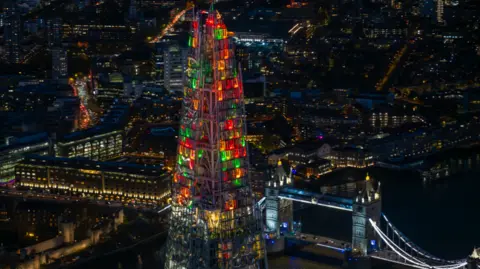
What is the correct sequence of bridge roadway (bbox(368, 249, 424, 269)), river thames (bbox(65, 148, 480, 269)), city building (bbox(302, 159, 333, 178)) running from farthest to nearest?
city building (bbox(302, 159, 333, 178)) < river thames (bbox(65, 148, 480, 269)) < bridge roadway (bbox(368, 249, 424, 269))

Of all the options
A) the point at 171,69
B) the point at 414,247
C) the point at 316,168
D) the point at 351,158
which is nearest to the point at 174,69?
the point at 171,69

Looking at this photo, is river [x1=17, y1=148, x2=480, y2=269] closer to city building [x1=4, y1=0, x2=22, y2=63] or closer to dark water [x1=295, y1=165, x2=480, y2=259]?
dark water [x1=295, y1=165, x2=480, y2=259]

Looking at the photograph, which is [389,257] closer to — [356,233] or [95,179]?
[356,233]

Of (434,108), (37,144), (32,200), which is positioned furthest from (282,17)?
(32,200)

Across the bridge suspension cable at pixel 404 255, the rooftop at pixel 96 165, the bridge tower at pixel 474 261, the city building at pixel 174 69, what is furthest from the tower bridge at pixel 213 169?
the city building at pixel 174 69

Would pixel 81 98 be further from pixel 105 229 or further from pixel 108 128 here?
pixel 105 229

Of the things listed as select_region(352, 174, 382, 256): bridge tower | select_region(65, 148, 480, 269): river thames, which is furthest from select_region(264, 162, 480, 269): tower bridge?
select_region(65, 148, 480, 269): river thames
